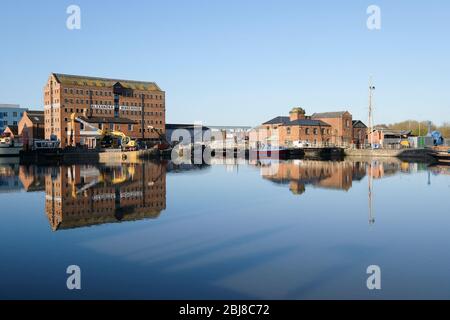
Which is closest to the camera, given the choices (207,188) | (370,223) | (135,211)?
(370,223)

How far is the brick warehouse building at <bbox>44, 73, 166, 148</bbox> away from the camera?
74125 mm

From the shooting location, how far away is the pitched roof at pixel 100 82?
→ 76875 millimetres

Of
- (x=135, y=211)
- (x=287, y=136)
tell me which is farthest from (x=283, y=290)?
(x=287, y=136)

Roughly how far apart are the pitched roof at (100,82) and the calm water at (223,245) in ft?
198

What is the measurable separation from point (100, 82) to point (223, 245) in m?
75.5

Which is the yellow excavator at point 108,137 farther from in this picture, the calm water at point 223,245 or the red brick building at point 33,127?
the calm water at point 223,245

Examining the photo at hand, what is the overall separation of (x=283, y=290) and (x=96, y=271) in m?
3.98

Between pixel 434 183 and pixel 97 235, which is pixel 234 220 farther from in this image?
pixel 434 183

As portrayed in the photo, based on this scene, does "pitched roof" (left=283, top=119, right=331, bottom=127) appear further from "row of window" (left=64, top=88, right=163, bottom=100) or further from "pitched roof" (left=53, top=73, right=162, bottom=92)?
"pitched roof" (left=53, top=73, right=162, bottom=92)

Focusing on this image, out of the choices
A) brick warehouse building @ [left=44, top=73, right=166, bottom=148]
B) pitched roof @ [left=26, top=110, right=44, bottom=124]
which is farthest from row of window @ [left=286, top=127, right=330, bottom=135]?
pitched roof @ [left=26, top=110, right=44, bottom=124]

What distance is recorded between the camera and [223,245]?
1120 cm

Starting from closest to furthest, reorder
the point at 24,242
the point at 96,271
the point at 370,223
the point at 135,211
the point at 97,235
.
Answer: the point at 96,271, the point at 24,242, the point at 97,235, the point at 370,223, the point at 135,211

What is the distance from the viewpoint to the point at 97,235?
12.4 m

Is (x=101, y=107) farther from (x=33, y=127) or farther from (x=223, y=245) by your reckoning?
(x=223, y=245)
